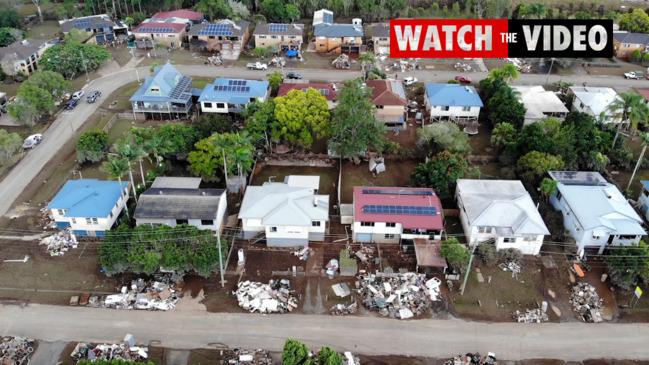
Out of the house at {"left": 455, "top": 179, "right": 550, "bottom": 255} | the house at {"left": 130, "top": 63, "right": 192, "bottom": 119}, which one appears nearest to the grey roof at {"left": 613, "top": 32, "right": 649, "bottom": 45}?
the house at {"left": 455, "top": 179, "right": 550, "bottom": 255}

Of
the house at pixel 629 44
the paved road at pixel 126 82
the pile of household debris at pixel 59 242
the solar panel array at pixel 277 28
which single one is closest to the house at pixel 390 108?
the paved road at pixel 126 82

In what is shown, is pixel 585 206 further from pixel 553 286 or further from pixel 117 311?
pixel 117 311

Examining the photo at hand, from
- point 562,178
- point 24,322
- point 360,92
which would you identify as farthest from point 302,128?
point 24,322

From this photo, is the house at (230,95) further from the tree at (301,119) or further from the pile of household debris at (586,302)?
the pile of household debris at (586,302)

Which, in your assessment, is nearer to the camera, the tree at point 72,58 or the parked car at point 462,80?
the tree at point 72,58

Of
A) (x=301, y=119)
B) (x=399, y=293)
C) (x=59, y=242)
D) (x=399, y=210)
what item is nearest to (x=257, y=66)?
(x=301, y=119)

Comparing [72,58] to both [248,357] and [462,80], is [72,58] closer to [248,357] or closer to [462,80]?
[462,80]
